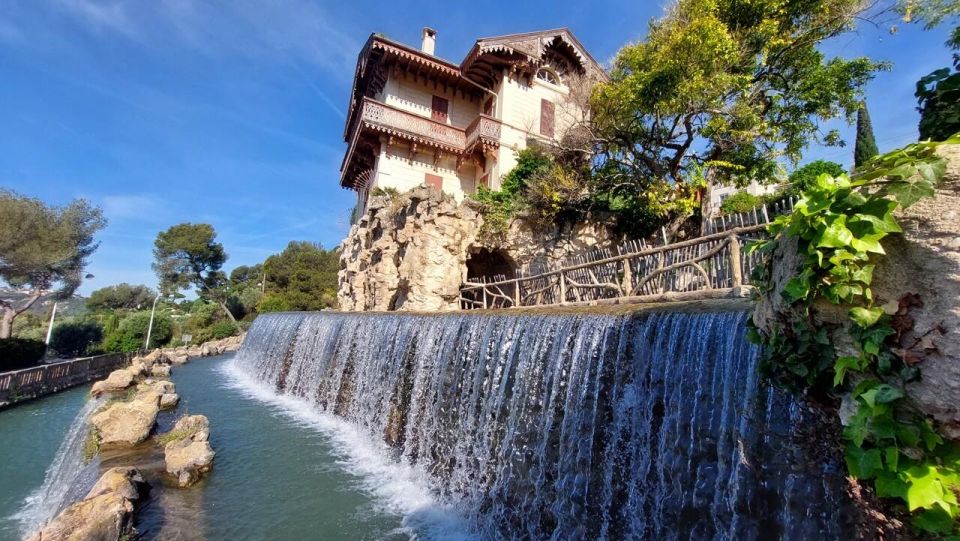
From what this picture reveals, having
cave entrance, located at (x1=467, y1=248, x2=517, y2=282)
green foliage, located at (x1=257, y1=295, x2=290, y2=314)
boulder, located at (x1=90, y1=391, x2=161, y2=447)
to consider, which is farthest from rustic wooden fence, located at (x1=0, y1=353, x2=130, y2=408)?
cave entrance, located at (x1=467, y1=248, x2=517, y2=282)

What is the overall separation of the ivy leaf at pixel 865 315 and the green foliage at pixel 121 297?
77.9 m

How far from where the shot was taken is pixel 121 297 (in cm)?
6272

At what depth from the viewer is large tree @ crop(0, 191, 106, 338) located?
72.6 feet

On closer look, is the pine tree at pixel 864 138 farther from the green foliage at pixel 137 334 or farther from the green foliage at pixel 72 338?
the green foliage at pixel 72 338

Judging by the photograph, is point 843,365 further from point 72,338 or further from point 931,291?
point 72,338

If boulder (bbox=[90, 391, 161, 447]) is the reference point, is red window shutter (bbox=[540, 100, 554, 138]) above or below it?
above

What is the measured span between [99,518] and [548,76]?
2254 cm

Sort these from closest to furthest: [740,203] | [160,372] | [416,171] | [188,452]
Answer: [188,452] → [160,372] → [740,203] → [416,171]

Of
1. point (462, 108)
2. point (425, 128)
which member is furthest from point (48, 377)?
point (462, 108)

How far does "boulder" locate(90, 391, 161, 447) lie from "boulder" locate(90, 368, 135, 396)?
256 inches

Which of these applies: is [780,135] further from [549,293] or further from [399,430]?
[399,430]

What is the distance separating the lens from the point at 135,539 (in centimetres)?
493

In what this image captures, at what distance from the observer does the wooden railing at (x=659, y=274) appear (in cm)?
680

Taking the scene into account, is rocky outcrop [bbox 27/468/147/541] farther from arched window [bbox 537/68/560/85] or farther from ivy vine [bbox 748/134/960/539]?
arched window [bbox 537/68/560/85]
